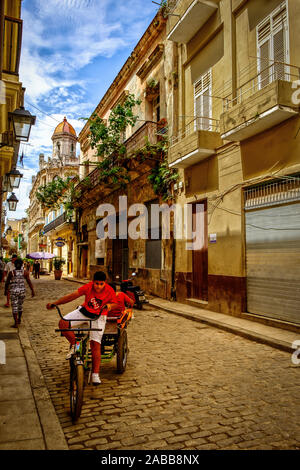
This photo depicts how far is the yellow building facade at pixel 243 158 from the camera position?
743 centimetres

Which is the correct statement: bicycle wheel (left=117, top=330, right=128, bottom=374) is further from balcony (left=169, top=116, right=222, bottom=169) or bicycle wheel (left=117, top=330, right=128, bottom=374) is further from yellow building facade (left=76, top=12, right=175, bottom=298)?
yellow building facade (left=76, top=12, right=175, bottom=298)

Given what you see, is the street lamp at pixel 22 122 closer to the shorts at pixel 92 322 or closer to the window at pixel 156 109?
the shorts at pixel 92 322

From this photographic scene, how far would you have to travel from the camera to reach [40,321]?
8.88 m

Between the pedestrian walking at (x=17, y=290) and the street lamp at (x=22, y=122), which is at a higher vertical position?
the street lamp at (x=22, y=122)

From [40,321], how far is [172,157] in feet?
21.7

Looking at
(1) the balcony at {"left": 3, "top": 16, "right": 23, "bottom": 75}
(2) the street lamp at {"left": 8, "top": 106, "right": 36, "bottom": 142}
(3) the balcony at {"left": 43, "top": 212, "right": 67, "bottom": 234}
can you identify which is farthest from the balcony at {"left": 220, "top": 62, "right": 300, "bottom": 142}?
(3) the balcony at {"left": 43, "top": 212, "right": 67, "bottom": 234}

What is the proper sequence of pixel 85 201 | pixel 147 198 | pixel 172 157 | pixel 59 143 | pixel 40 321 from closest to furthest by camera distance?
1. pixel 40 321
2. pixel 172 157
3. pixel 147 198
4. pixel 85 201
5. pixel 59 143

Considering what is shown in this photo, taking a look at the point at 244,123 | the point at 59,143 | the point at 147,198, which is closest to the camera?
the point at 244,123

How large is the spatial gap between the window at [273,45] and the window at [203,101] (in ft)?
8.07

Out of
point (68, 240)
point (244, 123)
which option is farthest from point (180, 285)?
point (68, 240)

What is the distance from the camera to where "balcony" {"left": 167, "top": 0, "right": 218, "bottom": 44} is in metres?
10.2

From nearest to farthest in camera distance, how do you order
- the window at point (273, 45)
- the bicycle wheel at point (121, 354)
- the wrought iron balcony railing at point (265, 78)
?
1. the bicycle wheel at point (121, 354)
2. the wrought iron balcony railing at point (265, 78)
3. the window at point (273, 45)

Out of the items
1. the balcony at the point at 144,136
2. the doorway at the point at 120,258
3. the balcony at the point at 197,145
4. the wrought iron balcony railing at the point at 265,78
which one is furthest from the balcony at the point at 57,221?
the wrought iron balcony railing at the point at 265,78
